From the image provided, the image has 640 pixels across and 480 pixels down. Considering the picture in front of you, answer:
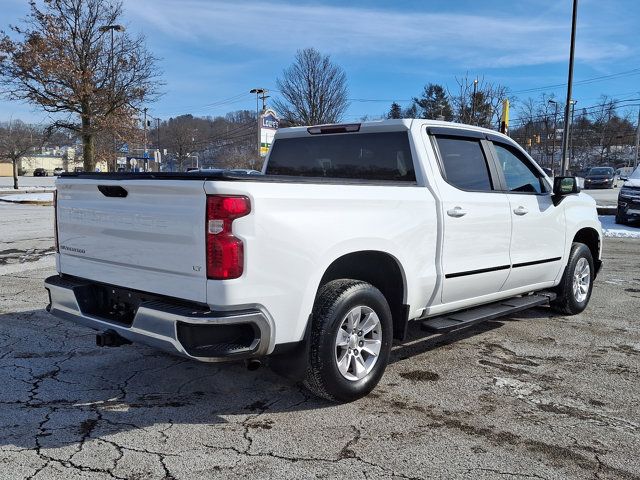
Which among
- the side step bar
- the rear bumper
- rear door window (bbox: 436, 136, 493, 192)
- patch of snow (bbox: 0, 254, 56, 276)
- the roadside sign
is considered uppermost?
the roadside sign

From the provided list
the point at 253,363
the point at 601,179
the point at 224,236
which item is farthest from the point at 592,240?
the point at 601,179

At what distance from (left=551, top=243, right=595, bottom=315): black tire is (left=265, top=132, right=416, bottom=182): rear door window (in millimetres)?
2652

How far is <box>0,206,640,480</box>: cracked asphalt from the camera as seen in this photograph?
3.04 metres

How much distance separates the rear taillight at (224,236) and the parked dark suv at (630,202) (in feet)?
51.1

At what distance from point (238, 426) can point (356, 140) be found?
260cm

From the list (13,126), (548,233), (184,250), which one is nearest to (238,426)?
(184,250)

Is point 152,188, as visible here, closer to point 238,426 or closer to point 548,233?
point 238,426

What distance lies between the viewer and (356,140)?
489 centimetres

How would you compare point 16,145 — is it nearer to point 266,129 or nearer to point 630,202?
point 266,129

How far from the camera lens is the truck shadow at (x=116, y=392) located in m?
3.50

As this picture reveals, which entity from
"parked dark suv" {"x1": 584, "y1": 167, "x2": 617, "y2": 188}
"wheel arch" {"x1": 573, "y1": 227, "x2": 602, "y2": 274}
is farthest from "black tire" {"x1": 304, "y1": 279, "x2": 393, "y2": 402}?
"parked dark suv" {"x1": 584, "y1": 167, "x2": 617, "y2": 188}

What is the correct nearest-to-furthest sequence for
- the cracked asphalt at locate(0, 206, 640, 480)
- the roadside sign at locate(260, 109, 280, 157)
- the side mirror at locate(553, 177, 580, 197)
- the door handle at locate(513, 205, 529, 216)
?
1. the cracked asphalt at locate(0, 206, 640, 480)
2. the door handle at locate(513, 205, 529, 216)
3. the side mirror at locate(553, 177, 580, 197)
4. the roadside sign at locate(260, 109, 280, 157)

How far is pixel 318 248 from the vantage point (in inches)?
136

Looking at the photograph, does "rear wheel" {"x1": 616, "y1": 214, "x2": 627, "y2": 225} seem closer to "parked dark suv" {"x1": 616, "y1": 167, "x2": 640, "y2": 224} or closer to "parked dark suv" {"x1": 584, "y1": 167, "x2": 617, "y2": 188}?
"parked dark suv" {"x1": 616, "y1": 167, "x2": 640, "y2": 224}
